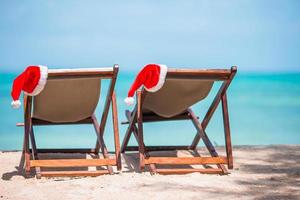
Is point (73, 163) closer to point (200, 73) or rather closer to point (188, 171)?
point (188, 171)

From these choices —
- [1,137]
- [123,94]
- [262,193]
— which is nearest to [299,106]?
[123,94]

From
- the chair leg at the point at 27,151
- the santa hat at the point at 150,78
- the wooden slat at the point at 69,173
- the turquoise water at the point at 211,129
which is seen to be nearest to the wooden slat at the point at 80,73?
the santa hat at the point at 150,78

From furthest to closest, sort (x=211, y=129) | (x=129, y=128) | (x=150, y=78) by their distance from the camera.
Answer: (x=211, y=129) → (x=129, y=128) → (x=150, y=78)

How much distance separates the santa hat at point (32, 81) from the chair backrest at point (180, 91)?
0.87 m

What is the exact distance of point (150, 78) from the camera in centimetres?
417

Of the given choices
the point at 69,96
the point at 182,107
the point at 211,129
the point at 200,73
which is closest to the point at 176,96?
the point at 182,107

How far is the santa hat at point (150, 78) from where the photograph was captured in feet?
13.3

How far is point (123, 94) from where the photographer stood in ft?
66.9

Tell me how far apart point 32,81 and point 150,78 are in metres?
0.88

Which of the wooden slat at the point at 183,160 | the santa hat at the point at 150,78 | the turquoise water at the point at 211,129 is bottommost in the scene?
the turquoise water at the point at 211,129

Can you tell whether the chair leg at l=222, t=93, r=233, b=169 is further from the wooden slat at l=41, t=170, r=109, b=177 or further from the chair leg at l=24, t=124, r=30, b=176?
the chair leg at l=24, t=124, r=30, b=176

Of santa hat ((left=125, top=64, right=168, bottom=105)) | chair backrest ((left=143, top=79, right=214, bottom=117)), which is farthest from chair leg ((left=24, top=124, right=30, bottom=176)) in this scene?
chair backrest ((left=143, top=79, right=214, bottom=117))

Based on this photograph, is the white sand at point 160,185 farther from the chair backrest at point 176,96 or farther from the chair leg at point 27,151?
the chair backrest at point 176,96

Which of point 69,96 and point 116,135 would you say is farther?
point 69,96
